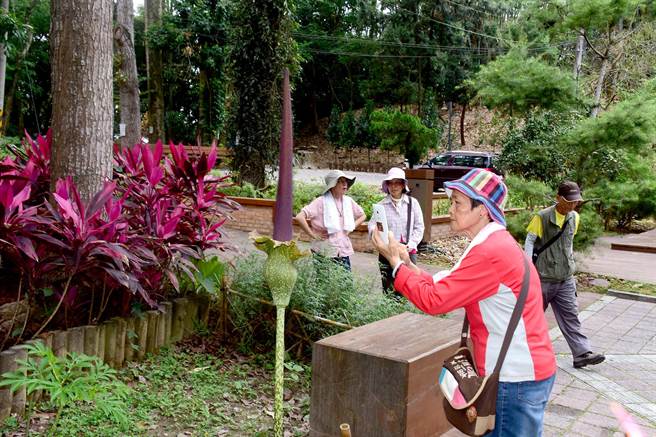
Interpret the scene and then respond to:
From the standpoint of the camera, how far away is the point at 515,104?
1215cm

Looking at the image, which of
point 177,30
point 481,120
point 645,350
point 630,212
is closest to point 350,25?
point 481,120

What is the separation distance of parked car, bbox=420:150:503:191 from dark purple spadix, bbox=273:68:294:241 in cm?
2063

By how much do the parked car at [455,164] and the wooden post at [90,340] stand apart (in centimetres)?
1960

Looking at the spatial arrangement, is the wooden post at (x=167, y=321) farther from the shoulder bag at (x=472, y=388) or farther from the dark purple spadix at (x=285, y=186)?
the shoulder bag at (x=472, y=388)

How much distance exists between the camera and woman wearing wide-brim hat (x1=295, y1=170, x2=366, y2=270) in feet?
21.3

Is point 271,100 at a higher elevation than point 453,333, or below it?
higher

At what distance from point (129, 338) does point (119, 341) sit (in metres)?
0.09

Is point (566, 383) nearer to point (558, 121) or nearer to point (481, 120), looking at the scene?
point (558, 121)

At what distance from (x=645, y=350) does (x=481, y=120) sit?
34.4 metres

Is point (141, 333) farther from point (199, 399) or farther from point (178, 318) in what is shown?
point (199, 399)

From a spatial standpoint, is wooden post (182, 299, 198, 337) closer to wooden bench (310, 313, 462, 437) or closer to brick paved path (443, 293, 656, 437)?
wooden bench (310, 313, 462, 437)

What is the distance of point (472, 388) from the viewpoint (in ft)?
8.90

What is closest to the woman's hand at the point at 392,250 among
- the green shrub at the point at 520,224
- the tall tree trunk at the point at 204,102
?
the green shrub at the point at 520,224

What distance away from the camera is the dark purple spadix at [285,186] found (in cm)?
302
